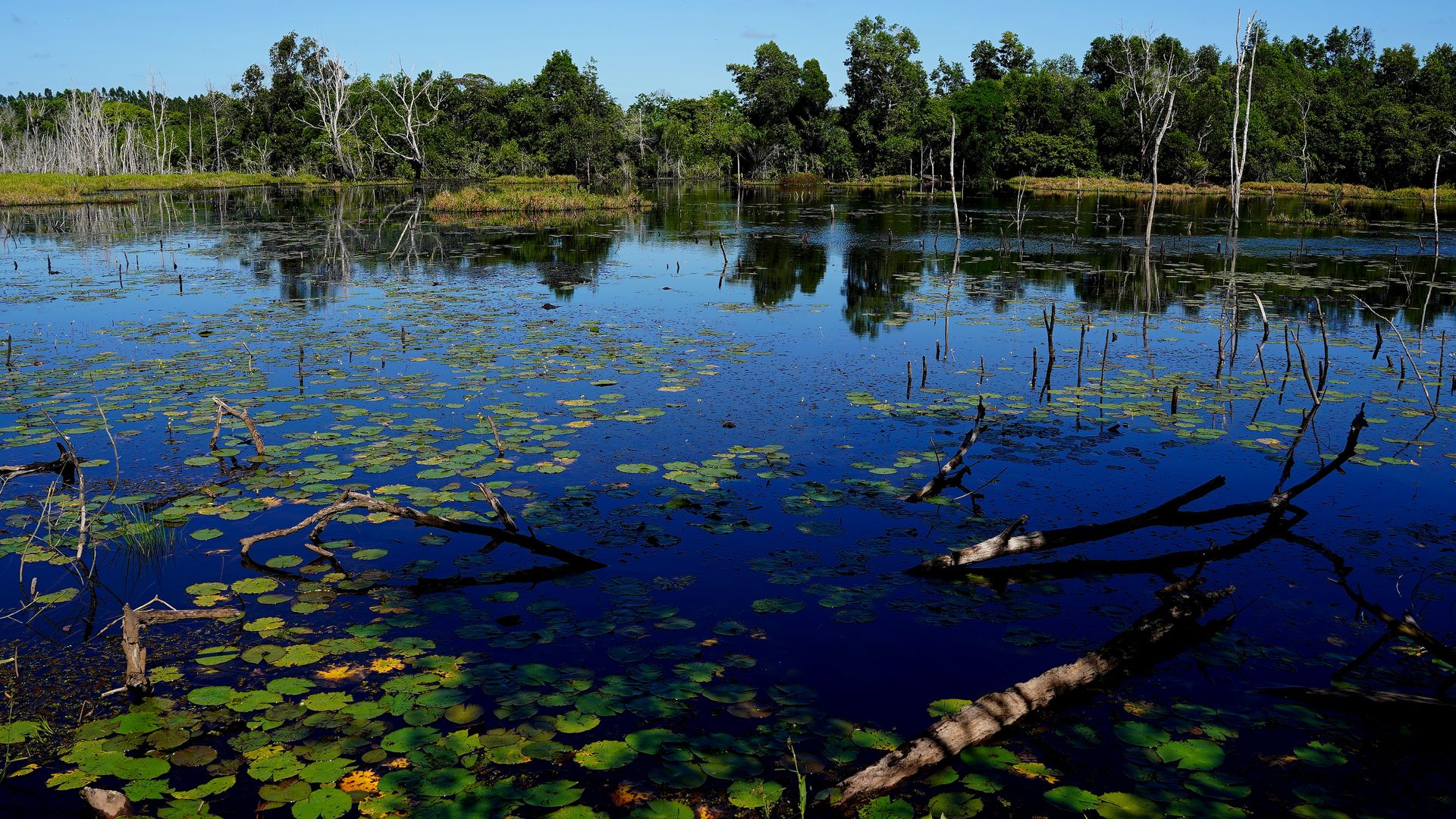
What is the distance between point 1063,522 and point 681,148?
260 ft

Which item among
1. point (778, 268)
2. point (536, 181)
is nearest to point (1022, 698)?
point (778, 268)

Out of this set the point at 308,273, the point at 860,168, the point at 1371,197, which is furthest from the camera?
the point at 860,168

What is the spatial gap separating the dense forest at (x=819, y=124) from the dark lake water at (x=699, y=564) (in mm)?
46168

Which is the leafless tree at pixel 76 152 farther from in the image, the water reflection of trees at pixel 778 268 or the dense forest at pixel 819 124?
the water reflection of trees at pixel 778 268

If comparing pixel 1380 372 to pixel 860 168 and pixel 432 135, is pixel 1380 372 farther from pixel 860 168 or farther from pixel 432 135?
pixel 860 168

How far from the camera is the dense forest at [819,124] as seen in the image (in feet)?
202

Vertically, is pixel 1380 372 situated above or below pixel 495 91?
below

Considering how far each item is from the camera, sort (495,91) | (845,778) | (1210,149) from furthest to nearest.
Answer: (495,91) → (1210,149) → (845,778)

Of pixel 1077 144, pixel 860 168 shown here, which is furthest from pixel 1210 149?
pixel 860 168

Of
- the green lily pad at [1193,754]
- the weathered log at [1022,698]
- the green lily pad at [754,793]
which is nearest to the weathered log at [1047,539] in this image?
the weathered log at [1022,698]

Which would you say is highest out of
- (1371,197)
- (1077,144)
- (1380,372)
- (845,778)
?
(1077,144)

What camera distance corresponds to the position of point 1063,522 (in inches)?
276

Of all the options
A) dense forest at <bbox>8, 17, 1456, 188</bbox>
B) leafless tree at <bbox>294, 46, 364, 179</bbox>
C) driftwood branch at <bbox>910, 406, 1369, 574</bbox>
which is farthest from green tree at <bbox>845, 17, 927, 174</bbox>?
driftwood branch at <bbox>910, 406, 1369, 574</bbox>

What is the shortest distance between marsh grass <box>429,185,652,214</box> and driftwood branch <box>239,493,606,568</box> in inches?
1430
